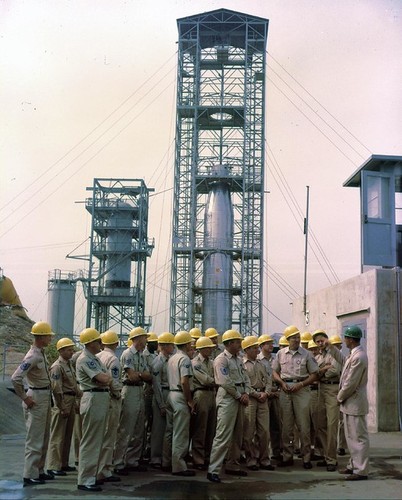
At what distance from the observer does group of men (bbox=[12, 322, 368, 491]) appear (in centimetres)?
764

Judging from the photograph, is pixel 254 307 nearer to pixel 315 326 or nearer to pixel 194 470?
pixel 315 326

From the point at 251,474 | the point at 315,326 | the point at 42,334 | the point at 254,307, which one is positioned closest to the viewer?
the point at 42,334

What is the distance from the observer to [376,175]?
1573 cm

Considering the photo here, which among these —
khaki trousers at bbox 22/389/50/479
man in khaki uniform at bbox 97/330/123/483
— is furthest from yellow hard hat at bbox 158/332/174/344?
khaki trousers at bbox 22/389/50/479

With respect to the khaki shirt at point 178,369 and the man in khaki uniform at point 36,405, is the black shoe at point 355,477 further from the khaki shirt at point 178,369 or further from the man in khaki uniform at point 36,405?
the man in khaki uniform at point 36,405

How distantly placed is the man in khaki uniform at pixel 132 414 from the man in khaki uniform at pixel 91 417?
3.78 feet

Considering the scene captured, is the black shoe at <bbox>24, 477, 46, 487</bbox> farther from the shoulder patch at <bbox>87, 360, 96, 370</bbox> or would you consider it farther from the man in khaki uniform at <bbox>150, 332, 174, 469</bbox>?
the man in khaki uniform at <bbox>150, 332, 174, 469</bbox>

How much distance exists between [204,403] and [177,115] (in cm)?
A: 2830

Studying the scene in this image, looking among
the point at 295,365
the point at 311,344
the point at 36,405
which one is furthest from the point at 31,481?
the point at 311,344

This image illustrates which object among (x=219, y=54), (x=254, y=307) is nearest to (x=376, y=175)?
(x=254, y=307)

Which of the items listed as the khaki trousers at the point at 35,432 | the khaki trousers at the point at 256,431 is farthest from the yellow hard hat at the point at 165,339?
Result: the khaki trousers at the point at 35,432

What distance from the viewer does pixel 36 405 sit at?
7.74 metres

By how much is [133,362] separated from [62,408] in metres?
1.10

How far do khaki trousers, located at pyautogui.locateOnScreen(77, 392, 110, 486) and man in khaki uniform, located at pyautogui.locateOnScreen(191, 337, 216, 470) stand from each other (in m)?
1.83
